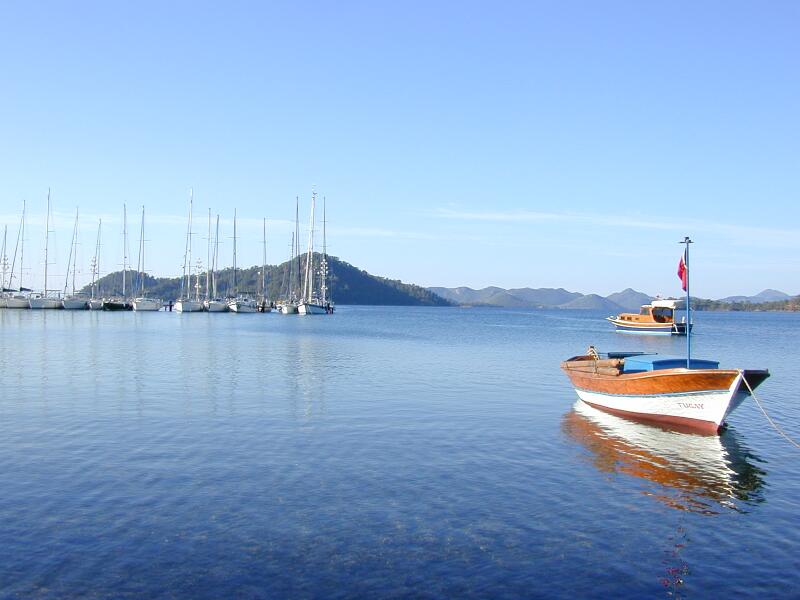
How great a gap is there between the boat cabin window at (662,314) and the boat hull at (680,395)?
7434 centimetres

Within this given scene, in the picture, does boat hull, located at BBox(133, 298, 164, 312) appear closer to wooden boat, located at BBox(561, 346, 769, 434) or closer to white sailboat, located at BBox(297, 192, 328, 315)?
white sailboat, located at BBox(297, 192, 328, 315)

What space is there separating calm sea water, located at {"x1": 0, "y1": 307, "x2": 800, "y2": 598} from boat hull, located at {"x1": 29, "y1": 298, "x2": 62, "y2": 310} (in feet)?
449

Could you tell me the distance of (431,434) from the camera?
23453mm

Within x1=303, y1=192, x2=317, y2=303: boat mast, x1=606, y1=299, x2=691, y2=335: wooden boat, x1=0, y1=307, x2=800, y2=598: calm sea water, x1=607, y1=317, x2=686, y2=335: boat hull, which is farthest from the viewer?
x1=303, y1=192, x2=317, y2=303: boat mast

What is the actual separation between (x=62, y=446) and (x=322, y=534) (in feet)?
36.9

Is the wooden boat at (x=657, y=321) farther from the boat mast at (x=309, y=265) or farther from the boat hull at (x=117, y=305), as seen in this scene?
the boat hull at (x=117, y=305)

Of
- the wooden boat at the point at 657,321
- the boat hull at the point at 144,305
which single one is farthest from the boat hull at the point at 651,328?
the boat hull at the point at 144,305

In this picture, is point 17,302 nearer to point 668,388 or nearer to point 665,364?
point 665,364

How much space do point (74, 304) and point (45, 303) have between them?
619 centimetres

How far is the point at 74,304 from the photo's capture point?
513 ft

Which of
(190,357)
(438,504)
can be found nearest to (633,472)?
(438,504)

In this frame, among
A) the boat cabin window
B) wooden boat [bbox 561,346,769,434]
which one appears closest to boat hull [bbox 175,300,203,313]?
the boat cabin window

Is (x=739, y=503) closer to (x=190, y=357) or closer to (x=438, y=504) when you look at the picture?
(x=438, y=504)

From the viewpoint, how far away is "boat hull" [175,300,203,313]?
154 m
